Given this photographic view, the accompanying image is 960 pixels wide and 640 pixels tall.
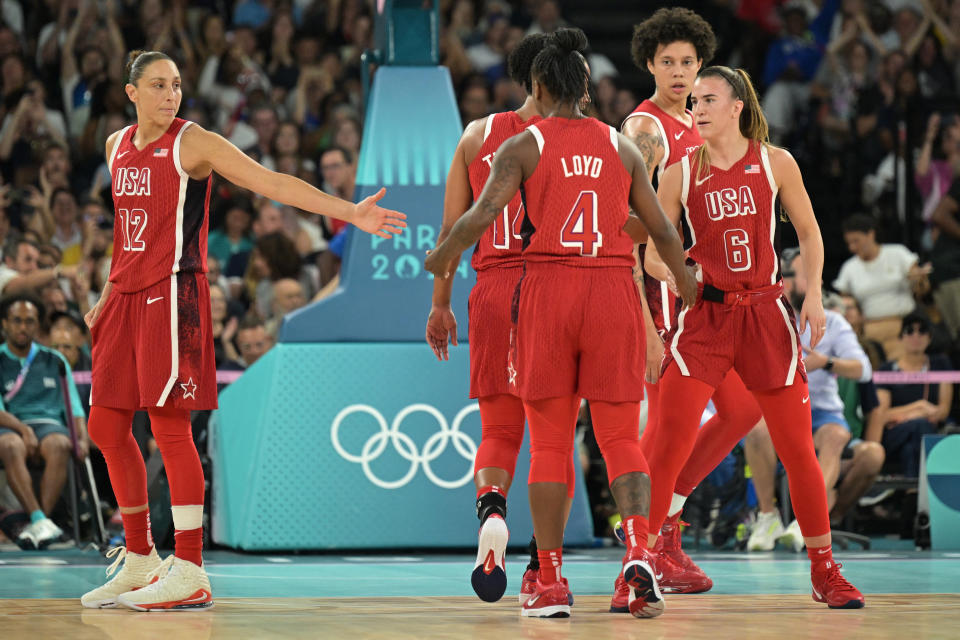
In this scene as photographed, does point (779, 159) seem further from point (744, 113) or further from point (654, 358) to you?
point (654, 358)

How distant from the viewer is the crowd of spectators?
1070 centimetres

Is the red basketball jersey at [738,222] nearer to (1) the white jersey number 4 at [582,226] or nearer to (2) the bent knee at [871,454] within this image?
(1) the white jersey number 4 at [582,226]

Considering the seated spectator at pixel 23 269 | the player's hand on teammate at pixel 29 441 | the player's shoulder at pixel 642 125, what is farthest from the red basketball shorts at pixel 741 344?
the seated spectator at pixel 23 269

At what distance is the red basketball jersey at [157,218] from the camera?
5.29 meters

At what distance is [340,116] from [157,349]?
6973 mm

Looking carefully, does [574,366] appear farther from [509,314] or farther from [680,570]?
[680,570]

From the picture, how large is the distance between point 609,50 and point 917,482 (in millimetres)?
6598

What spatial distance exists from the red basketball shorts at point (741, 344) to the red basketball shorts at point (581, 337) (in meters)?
0.56

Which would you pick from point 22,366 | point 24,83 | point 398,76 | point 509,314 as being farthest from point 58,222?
point 509,314

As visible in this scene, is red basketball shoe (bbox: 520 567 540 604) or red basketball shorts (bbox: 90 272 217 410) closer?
red basketball shoe (bbox: 520 567 540 604)

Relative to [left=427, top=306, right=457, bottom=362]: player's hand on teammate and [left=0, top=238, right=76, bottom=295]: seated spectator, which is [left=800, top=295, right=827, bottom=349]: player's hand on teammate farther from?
[left=0, top=238, right=76, bottom=295]: seated spectator

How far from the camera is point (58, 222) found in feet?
37.5

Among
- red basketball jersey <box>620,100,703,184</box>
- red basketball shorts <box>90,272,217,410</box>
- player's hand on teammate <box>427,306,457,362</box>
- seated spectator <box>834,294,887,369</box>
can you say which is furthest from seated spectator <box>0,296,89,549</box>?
seated spectator <box>834,294,887,369</box>

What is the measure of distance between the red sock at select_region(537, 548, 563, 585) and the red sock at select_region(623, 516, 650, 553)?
0.80 ft
